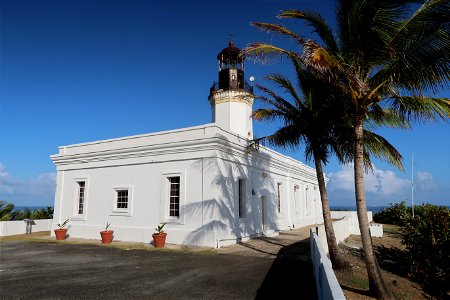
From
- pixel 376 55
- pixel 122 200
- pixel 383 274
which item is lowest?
pixel 383 274

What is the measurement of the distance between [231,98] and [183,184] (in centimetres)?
814

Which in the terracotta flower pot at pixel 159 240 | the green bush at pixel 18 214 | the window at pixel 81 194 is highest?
the window at pixel 81 194

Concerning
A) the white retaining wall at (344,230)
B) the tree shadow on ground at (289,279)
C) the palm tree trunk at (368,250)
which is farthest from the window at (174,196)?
the palm tree trunk at (368,250)

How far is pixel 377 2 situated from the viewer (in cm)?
725

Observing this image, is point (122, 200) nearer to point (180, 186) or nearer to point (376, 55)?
point (180, 186)

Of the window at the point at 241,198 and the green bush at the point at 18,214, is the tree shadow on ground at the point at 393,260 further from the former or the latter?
the green bush at the point at 18,214

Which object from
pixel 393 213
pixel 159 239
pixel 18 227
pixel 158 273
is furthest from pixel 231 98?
pixel 393 213

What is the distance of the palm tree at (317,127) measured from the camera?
9.95 m

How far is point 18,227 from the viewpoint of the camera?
1948cm

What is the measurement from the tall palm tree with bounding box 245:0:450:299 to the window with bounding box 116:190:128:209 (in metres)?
10.4

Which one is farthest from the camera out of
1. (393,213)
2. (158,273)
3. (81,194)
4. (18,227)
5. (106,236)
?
(393,213)

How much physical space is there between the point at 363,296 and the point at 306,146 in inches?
200

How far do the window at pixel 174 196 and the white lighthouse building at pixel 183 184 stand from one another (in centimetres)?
4

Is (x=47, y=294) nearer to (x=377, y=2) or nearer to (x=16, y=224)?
(x=377, y=2)
